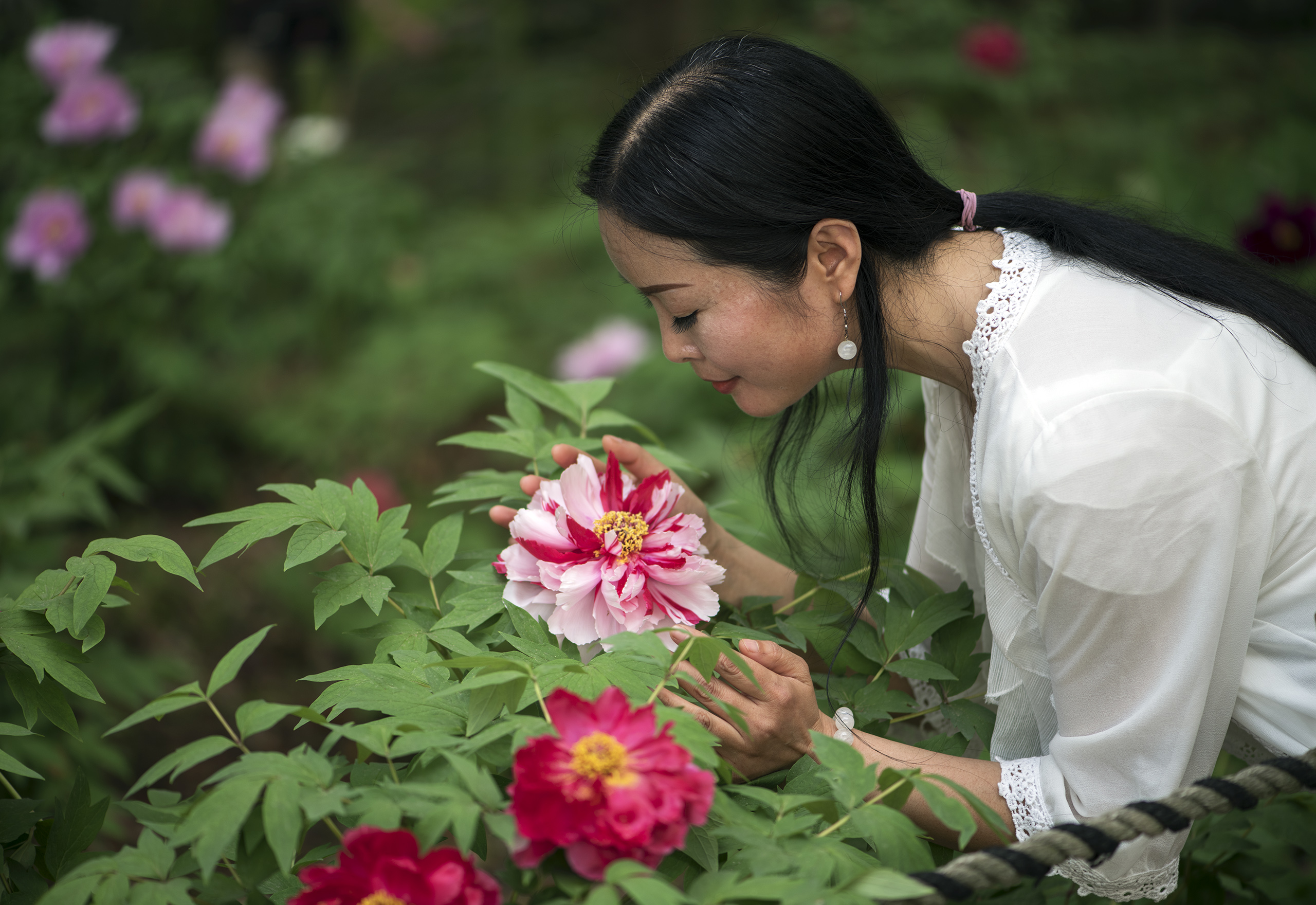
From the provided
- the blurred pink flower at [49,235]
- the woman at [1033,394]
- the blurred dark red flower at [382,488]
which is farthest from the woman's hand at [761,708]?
the blurred pink flower at [49,235]

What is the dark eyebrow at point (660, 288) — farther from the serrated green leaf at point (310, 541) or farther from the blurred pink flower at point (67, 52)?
the blurred pink flower at point (67, 52)

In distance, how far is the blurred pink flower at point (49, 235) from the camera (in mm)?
3100

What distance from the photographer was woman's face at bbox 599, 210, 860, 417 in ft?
3.98

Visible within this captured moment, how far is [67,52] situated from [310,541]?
2.90 metres

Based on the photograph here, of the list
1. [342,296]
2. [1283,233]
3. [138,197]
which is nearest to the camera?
[1283,233]

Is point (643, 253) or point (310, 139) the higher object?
point (643, 253)

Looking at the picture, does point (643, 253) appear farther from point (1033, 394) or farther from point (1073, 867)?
point (1073, 867)

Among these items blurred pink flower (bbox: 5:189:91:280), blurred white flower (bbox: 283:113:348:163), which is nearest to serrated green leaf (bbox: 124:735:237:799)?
blurred pink flower (bbox: 5:189:91:280)

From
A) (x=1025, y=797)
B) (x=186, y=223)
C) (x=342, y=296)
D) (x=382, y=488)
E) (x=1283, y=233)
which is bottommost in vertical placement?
A: (x=382, y=488)

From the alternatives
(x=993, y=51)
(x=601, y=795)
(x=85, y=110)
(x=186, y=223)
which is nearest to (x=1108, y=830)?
(x=601, y=795)

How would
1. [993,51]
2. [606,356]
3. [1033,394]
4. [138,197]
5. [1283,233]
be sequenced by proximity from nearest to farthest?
[1033,394] < [1283,233] < [606,356] < [138,197] < [993,51]

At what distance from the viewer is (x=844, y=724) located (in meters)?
1.07

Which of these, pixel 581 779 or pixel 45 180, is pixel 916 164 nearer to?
pixel 581 779

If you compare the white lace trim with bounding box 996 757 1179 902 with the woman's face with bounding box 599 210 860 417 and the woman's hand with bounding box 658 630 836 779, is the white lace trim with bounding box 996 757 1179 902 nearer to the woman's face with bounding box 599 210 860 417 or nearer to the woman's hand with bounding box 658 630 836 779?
the woman's hand with bounding box 658 630 836 779
